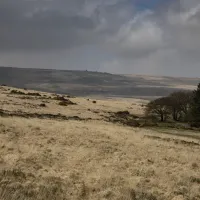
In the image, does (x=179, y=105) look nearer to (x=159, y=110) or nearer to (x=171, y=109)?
(x=171, y=109)

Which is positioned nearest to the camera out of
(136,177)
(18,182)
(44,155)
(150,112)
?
(18,182)

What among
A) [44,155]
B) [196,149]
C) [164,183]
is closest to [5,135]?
[44,155]

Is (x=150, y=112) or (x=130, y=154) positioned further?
(x=150, y=112)

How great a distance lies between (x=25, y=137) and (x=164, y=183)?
12.9 meters

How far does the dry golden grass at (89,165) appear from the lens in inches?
1018

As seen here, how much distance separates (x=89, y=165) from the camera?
31.5 metres

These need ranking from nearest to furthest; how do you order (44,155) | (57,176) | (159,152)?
(57,176), (44,155), (159,152)

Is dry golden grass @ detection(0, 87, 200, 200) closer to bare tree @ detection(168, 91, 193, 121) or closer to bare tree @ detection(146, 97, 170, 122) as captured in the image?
bare tree @ detection(146, 97, 170, 122)

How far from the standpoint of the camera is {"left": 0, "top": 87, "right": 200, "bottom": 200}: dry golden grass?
25859 millimetres

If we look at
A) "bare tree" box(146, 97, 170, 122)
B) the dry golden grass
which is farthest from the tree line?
the dry golden grass

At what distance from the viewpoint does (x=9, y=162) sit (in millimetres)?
29312

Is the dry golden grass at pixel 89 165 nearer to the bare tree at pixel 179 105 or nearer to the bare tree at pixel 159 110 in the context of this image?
the bare tree at pixel 159 110

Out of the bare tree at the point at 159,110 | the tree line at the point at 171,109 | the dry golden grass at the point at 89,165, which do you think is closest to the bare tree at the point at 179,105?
the tree line at the point at 171,109

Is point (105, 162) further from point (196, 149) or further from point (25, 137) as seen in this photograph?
point (196, 149)
